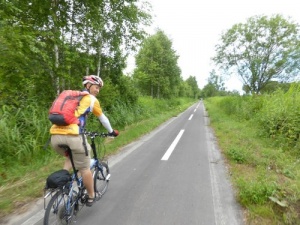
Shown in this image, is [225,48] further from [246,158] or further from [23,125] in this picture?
[23,125]

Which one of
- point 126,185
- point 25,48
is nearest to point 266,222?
point 126,185

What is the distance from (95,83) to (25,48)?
9.04ft

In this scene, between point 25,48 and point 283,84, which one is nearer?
point 25,48

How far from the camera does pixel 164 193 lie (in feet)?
12.7

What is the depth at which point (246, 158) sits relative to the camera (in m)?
5.70

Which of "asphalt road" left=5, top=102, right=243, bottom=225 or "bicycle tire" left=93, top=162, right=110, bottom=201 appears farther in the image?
"bicycle tire" left=93, top=162, right=110, bottom=201

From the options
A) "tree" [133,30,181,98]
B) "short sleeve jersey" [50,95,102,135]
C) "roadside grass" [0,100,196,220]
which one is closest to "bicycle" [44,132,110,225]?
"short sleeve jersey" [50,95,102,135]

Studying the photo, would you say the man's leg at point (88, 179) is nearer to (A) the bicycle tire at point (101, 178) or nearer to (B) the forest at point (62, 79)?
(A) the bicycle tire at point (101, 178)

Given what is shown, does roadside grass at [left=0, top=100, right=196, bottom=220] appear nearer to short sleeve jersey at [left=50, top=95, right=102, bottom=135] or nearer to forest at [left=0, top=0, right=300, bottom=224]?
forest at [left=0, top=0, right=300, bottom=224]

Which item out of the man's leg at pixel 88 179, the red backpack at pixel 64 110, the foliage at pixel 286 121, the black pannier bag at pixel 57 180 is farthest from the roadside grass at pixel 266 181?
the red backpack at pixel 64 110

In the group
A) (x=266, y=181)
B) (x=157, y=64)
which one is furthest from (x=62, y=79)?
(x=157, y=64)

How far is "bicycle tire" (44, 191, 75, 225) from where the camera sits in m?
2.40

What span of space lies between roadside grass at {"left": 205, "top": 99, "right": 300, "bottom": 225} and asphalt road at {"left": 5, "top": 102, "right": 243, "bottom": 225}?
245mm

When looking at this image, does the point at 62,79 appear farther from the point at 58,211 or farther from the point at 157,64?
the point at 157,64
